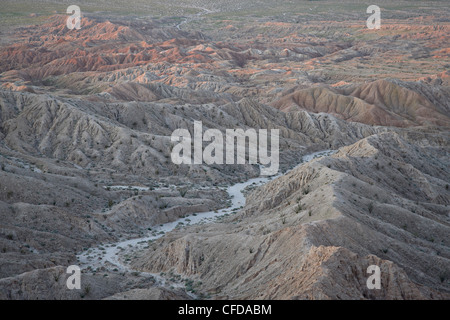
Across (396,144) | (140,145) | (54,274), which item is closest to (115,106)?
(140,145)

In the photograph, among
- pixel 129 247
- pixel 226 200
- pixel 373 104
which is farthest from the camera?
pixel 373 104

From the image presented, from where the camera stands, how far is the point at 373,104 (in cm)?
9331

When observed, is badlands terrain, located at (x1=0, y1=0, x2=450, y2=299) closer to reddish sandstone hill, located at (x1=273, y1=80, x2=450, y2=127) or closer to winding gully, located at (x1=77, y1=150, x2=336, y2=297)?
winding gully, located at (x1=77, y1=150, x2=336, y2=297)

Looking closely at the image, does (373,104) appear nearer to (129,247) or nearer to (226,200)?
(226,200)

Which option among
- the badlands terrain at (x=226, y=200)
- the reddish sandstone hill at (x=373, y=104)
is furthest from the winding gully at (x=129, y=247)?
the reddish sandstone hill at (x=373, y=104)

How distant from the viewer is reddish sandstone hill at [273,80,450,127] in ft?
287

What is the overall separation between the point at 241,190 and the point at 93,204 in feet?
52.9

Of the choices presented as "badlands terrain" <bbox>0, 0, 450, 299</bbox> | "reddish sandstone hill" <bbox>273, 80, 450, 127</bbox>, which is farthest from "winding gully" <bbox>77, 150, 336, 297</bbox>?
"reddish sandstone hill" <bbox>273, 80, 450, 127</bbox>

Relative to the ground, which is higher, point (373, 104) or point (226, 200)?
point (373, 104)

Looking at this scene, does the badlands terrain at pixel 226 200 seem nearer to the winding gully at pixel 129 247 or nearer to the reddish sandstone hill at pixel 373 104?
the winding gully at pixel 129 247

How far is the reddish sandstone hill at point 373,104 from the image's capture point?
87.6 m

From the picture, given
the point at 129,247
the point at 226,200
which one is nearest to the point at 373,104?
the point at 226,200

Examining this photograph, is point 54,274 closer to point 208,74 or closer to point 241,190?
point 241,190

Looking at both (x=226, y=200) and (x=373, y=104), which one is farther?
(x=373, y=104)
